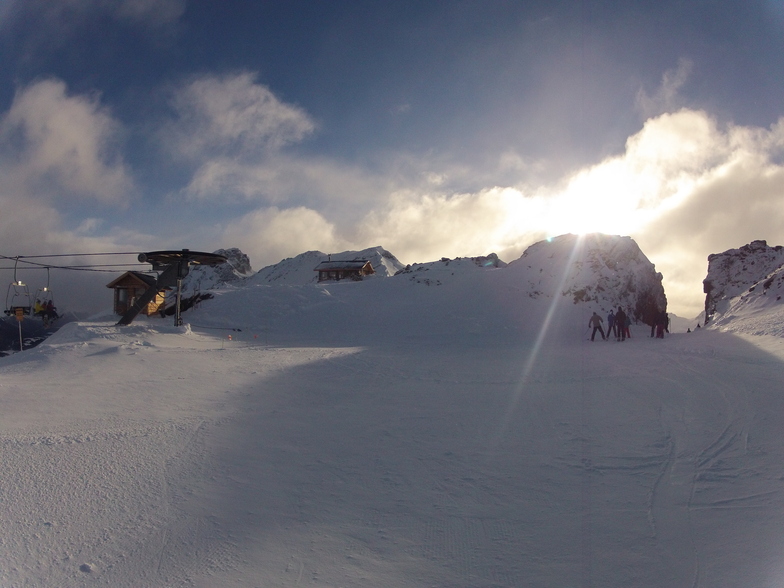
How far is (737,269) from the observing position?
37469mm

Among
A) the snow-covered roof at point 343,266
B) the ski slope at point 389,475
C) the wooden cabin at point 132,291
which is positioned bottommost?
the ski slope at point 389,475

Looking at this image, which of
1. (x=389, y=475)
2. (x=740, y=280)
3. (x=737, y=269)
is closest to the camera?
(x=389, y=475)

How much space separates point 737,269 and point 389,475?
43.0 metres

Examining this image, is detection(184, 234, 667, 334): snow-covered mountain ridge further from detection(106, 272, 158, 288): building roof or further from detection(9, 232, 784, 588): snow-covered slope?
detection(9, 232, 784, 588): snow-covered slope

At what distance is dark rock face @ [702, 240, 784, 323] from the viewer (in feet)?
118

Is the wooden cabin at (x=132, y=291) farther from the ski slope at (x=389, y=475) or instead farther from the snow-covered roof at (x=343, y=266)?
the snow-covered roof at (x=343, y=266)

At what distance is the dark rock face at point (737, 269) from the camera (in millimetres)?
36031

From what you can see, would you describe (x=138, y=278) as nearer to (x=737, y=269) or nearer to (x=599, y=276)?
(x=599, y=276)

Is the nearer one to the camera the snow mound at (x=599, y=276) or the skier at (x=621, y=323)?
the skier at (x=621, y=323)

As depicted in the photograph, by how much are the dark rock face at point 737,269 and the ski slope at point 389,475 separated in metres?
28.9

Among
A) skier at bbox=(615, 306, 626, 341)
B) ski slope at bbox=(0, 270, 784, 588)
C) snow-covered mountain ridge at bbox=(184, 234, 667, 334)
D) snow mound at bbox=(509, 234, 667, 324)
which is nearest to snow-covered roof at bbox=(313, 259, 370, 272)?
snow-covered mountain ridge at bbox=(184, 234, 667, 334)

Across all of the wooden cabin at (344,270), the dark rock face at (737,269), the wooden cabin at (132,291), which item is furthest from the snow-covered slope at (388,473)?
the wooden cabin at (344,270)

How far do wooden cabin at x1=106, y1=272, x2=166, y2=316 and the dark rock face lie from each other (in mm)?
39575

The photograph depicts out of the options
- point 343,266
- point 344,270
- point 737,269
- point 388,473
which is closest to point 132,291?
point 388,473
